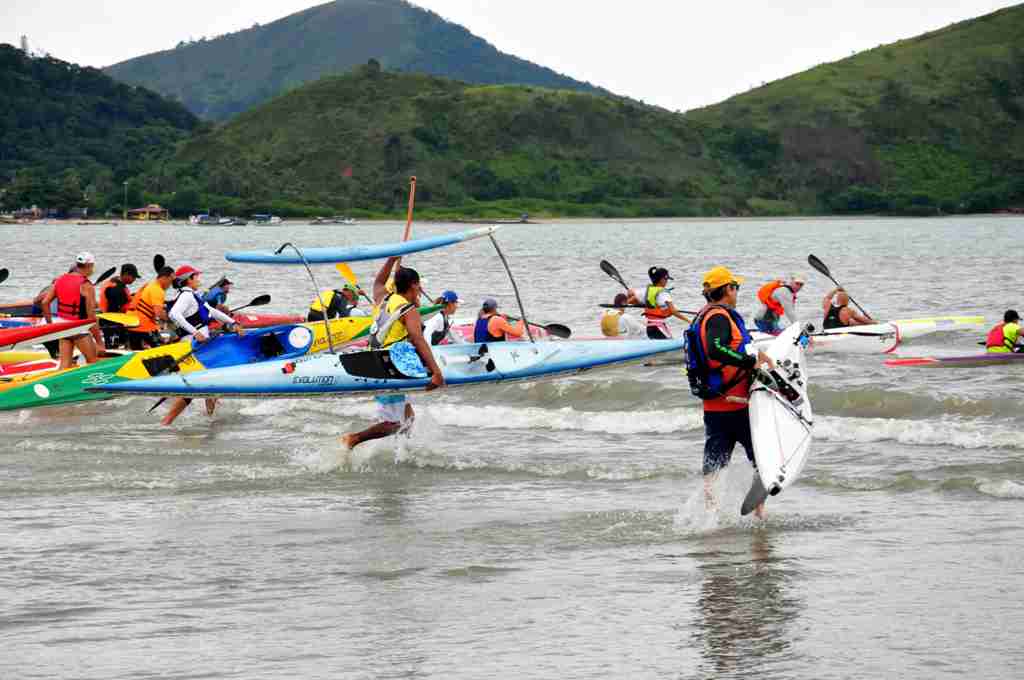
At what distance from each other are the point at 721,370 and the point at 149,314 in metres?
10.7

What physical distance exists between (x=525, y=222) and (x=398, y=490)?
527 feet

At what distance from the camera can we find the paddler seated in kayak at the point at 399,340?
1197 cm

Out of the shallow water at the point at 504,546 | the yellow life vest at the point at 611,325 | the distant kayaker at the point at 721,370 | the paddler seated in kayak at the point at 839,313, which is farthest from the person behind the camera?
the paddler seated in kayak at the point at 839,313

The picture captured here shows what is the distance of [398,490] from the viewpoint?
12227 mm

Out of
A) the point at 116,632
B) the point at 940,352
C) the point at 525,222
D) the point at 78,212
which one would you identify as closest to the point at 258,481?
the point at 116,632

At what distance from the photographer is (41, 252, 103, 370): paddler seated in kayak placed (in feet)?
56.8

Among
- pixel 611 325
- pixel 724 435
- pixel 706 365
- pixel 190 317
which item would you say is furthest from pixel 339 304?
pixel 706 365

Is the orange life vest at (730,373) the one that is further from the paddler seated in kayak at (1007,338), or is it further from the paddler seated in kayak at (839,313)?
the paddler seated in kayak at (839,313)

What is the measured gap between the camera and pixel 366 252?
13430mm

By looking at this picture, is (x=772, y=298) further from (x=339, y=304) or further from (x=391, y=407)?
(x=391, y=407)

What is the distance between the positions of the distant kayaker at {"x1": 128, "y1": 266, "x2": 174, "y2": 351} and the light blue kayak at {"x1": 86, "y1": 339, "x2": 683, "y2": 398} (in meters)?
4.18

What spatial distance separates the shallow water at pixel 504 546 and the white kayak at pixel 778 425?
1.40 feet

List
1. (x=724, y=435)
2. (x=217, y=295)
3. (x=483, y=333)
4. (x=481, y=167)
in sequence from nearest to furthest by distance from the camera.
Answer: (x=724, y=435) → (x=483, y=333) → (x=217, y=295) → (x=481, y=167)

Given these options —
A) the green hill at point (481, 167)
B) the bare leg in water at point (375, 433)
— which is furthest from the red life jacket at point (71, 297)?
the green hill at point (481, 167)
